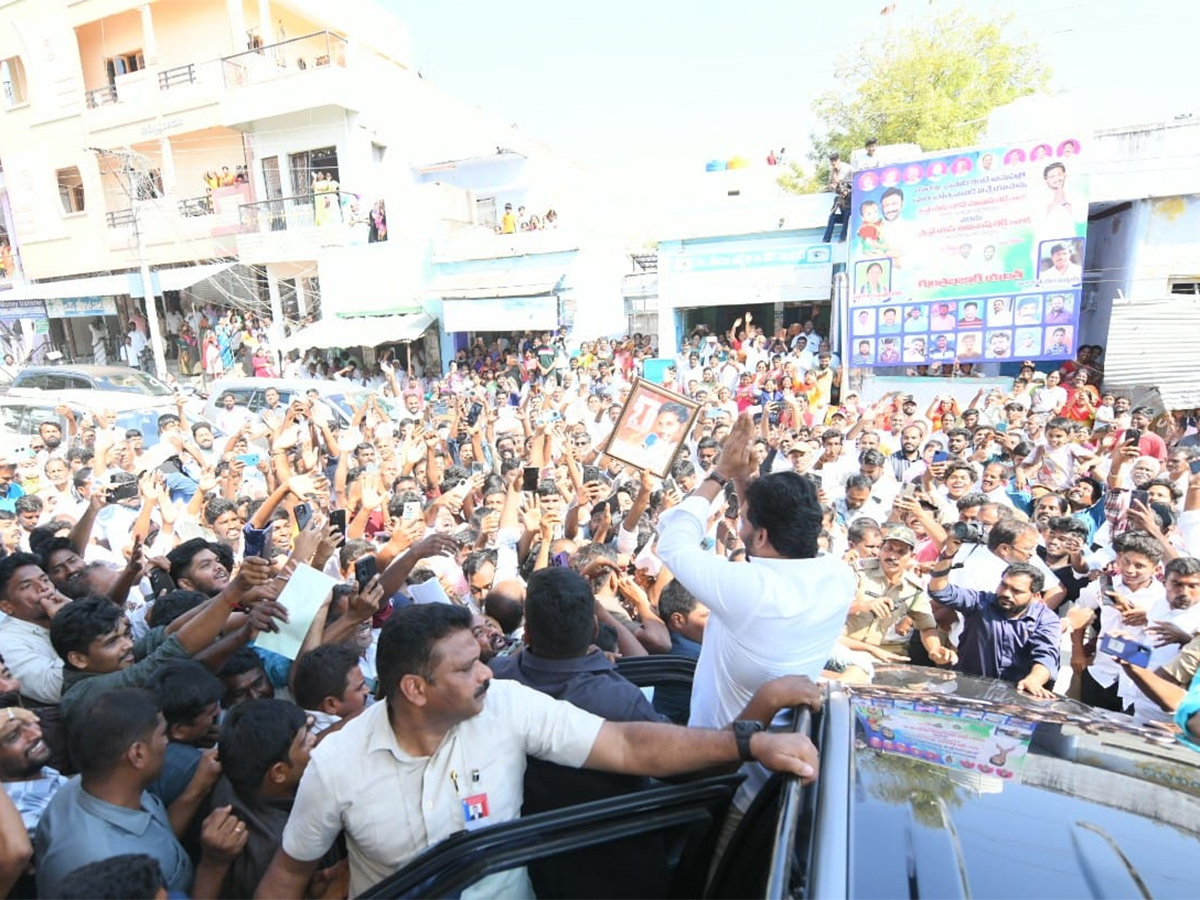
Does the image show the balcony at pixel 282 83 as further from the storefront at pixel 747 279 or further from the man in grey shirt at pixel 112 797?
the man in grey shirt at pixel 112 797

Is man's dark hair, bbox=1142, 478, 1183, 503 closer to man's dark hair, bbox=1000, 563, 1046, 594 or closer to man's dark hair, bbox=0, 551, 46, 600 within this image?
man's dark hair, bbox=1000, 563, 1046, 594

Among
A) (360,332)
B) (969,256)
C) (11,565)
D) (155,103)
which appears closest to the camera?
(11,565)

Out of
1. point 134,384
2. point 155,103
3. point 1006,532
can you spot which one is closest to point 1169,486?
point 1006,532

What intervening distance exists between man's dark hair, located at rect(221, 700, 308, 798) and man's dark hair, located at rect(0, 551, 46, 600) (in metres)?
2.03

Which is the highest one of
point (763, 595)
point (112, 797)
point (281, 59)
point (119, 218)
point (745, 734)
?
point (281, 59)

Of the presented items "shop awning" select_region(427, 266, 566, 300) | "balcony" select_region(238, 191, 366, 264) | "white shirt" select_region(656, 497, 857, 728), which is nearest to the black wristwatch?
"white shirt" select_region(656, 497, 857, 728)

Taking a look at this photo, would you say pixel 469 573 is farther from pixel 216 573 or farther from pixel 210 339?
pixel 210 339

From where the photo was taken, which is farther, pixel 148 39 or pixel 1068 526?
pixel 148 39

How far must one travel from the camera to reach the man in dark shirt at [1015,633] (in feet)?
11.2

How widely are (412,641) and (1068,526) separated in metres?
4.23

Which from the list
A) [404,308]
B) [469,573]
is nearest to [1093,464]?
[469,573]

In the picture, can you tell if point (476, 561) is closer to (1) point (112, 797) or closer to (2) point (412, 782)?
(1) point (112, 797)

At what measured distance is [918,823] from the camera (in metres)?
1.42

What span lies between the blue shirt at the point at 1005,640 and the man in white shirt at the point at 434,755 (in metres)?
2.53
